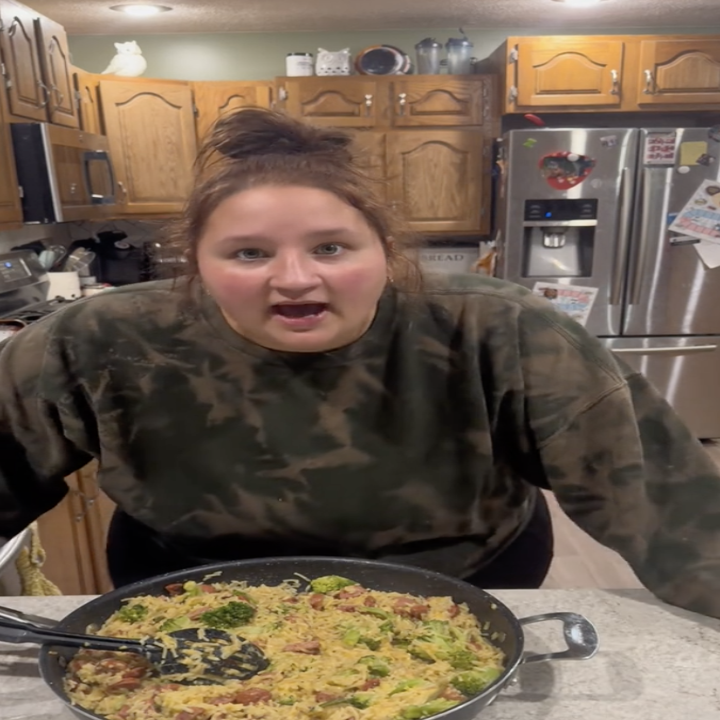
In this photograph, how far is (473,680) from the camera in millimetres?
709

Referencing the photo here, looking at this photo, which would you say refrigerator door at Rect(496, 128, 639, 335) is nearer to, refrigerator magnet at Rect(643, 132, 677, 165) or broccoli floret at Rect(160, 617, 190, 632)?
refrigerator magnet at Rect(643, 132, 677, 165)

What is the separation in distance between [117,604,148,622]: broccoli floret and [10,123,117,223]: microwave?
2.28m

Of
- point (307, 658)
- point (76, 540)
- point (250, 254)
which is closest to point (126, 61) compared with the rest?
point (76, 540)

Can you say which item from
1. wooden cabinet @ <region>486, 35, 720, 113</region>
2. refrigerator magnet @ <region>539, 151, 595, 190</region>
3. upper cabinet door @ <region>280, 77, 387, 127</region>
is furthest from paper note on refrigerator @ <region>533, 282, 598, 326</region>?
upper cabinet door @ <region>280, 77, 387, 127</region>

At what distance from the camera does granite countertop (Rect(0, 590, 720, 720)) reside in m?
0.74

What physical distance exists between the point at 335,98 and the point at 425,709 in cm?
348

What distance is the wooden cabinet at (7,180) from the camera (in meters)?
2.55

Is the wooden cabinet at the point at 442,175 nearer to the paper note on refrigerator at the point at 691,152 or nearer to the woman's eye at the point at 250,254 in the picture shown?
the paper note on refrigerator at the point at 691,152

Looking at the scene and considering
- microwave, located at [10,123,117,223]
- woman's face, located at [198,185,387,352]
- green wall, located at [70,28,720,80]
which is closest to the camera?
woman's face, located at [198,185,387,352]

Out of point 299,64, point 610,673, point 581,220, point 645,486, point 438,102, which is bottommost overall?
point 610,673

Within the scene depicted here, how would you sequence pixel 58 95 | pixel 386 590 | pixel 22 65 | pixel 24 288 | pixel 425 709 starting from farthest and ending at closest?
pixel 58 95, pixel 24 288, pixel 22 65, pixel 386 590, pixel 425 709

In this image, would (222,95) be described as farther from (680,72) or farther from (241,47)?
(680,72)

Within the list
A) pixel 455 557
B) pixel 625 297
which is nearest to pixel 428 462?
pixel 455 557

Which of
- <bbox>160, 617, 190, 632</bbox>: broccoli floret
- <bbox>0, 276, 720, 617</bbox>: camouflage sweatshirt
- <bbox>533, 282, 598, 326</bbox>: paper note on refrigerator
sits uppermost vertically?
<bbox>0, 276, 720, 617</bbox>: camouflage sweatshirt
